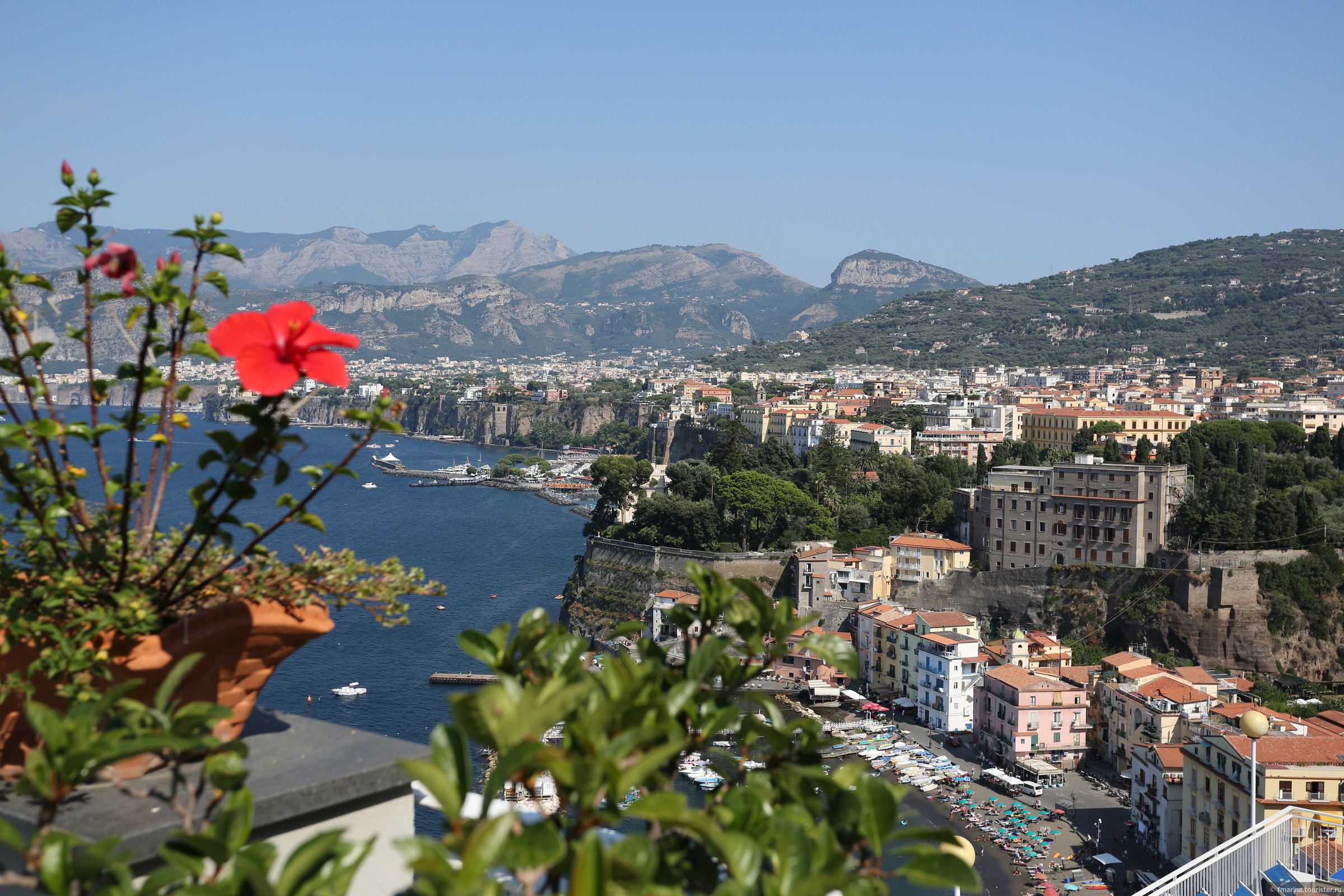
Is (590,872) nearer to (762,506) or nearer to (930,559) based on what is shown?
(930,559)

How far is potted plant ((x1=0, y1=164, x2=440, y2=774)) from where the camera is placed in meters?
1.56

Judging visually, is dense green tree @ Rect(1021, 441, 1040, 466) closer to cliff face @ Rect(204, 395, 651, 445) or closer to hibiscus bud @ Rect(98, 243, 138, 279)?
hibiscus bud @ Rect(98, 243, 138, 279)

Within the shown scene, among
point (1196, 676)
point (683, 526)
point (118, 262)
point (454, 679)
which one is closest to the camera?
point (118, 262)

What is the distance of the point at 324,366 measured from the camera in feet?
4.93

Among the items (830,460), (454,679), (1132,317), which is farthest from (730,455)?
(1132,317)

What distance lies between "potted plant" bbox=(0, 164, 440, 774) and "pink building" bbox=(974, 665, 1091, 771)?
786 inches

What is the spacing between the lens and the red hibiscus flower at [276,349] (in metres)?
1.46

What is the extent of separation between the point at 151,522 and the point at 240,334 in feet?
2.01

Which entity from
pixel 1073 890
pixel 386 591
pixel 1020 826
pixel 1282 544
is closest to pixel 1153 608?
pixel 1282 544

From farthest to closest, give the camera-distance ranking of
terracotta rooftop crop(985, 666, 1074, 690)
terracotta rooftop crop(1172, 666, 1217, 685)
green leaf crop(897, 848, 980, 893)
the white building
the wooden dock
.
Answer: the wooden dock, the white building, terracotta rooftop crop(1172, 666, 1217, 685), terracotta rooftop crop(985, 666, 1074, 690), green leaf crop(897, 848, 980, 893)

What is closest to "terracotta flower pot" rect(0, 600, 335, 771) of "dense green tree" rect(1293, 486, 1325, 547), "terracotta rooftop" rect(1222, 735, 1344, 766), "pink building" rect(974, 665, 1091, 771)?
"terracotta rooftop" rect(1222, 735, 1344, 766)

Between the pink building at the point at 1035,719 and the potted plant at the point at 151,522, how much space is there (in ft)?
65.5

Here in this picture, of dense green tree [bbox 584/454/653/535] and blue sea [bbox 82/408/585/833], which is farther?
dense green tree [bbox 584/454/653/535]

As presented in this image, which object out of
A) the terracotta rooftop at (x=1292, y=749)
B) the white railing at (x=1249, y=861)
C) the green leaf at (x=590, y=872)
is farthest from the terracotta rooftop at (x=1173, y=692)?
the green leaf at (x=590, y=872)
